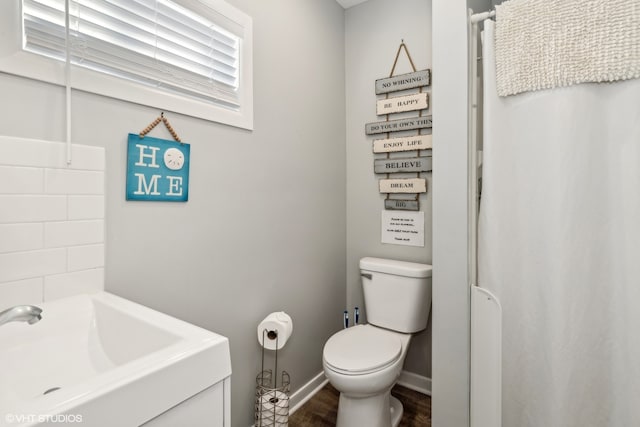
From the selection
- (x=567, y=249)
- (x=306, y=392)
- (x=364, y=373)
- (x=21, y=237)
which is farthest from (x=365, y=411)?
(x=21, y=237)

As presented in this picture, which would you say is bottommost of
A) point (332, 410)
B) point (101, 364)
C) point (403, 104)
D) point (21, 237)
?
point (332, 410)

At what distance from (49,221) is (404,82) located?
1909 millimetres

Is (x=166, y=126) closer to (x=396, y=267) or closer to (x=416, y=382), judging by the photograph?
(x=396, y=267)

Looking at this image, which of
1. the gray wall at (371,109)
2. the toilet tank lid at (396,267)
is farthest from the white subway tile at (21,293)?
the gray wall at (371,109)

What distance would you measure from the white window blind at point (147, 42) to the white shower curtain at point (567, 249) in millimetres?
1152

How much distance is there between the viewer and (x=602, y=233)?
1.17 meters

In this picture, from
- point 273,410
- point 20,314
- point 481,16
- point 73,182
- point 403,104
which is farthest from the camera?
point 403,104

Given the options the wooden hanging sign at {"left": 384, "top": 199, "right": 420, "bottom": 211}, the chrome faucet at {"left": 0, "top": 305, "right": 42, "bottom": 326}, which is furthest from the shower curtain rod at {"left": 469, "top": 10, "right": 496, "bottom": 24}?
the chrome faucet at {"left": 0, "top": 305, "right": 42, "bottom": 326}

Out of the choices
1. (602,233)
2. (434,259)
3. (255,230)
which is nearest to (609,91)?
(602,233)

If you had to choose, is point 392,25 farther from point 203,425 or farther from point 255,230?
point 203,425

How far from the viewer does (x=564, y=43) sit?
1.17 meters

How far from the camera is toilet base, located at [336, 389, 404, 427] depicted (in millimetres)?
1502

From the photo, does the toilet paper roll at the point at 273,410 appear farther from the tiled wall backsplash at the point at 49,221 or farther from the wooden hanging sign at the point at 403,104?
the wooden hanging sign at the point at 403,104

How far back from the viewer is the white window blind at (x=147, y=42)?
3.11ft
